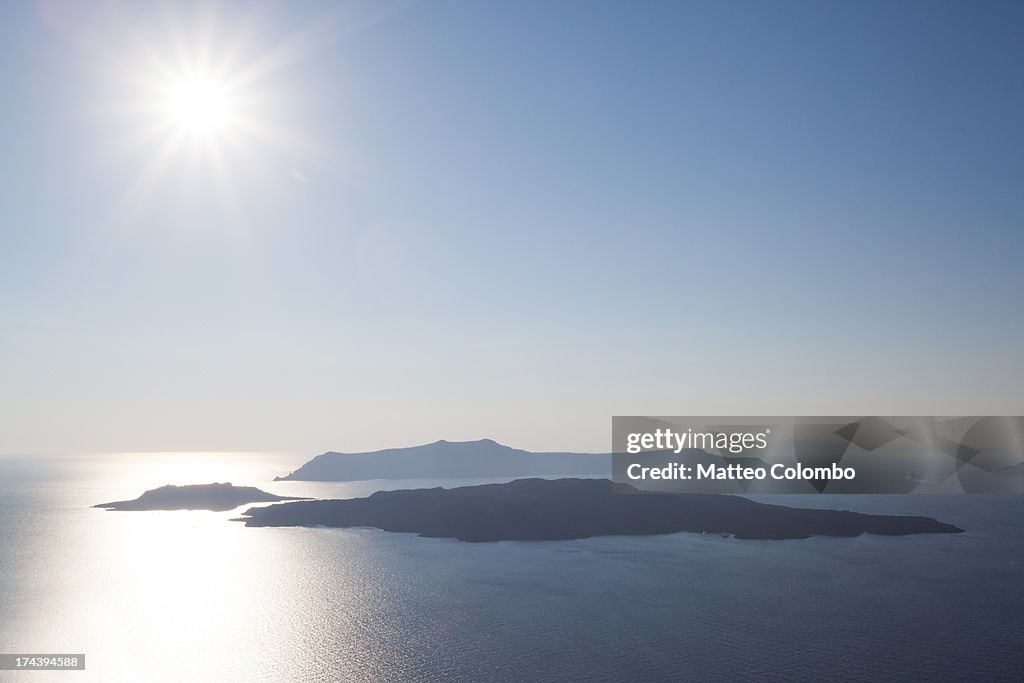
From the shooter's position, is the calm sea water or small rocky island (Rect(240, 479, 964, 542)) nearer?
the calm sea water

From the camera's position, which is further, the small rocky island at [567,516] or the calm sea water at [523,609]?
the small rocky island at [567,516]

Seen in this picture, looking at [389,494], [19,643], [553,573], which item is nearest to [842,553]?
[553,573]

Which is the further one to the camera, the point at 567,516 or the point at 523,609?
the point at 567,516

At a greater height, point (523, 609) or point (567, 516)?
point (567, 516)

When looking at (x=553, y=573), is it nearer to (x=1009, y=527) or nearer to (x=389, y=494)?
(x=389, y=494)
